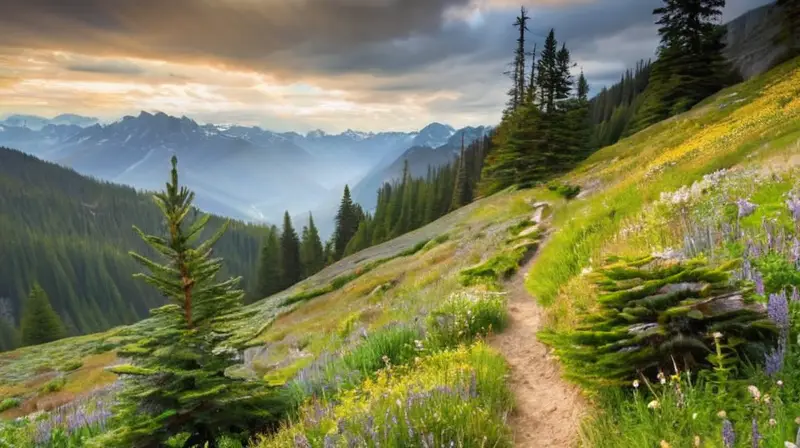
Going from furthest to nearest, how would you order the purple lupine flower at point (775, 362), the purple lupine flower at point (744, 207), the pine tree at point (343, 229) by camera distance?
the pine tree at point (343, 229)
the purple lupine flower at point (744, 207)
the purple lupine flower at point (775, 362)

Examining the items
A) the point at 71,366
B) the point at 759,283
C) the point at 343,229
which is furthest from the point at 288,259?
the point at 759,283

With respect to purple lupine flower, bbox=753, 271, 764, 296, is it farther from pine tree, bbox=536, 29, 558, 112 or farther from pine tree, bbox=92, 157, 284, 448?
pine tree, bbox=536, 29, 558, 112

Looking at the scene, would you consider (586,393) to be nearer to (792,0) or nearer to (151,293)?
(792,0)

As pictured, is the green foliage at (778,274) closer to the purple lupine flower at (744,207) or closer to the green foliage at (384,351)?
the purple lupine flower at (744,207)

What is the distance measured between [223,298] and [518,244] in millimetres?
12421

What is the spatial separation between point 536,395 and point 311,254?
9257cm

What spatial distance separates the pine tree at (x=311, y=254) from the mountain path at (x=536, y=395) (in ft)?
291

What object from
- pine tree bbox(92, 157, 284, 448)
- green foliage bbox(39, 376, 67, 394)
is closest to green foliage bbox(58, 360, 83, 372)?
green foliage bbox(39, 376, 67, 394)

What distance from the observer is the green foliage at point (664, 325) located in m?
3.69

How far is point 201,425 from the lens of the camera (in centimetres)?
611

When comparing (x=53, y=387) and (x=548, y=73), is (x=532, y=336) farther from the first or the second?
(x=548, y=73)

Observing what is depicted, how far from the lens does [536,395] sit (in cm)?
555

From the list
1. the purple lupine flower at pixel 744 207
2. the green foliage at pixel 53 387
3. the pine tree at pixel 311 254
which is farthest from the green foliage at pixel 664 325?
the pine tree at pixel 311 254

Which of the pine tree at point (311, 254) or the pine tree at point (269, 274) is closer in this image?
the pine tree at point (269, 274)
